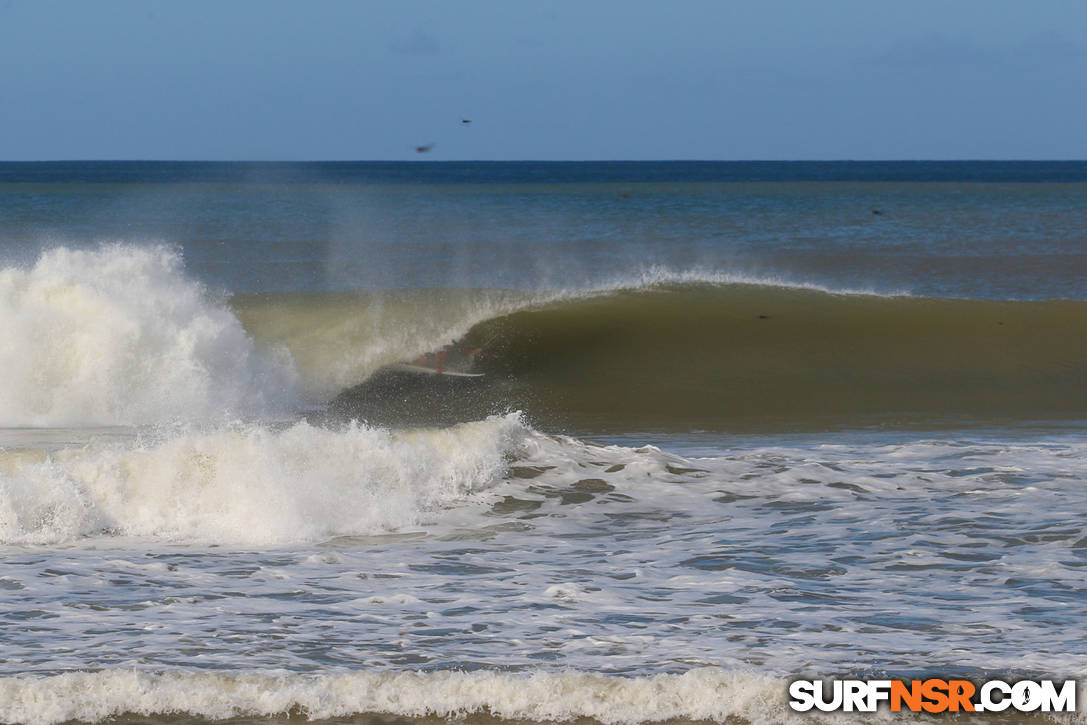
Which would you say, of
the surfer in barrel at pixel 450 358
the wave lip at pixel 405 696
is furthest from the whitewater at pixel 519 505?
the surfer in barrel at pixel 450 358

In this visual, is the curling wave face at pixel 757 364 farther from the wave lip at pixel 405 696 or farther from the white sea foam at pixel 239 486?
the wave lip at pixel 405 696

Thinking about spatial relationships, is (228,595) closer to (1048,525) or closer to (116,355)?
(1048,525)

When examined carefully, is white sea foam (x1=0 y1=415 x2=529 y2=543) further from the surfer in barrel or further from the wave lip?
the surfer in barrel

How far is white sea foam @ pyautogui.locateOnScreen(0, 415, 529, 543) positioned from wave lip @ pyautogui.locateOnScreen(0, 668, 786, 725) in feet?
8.50

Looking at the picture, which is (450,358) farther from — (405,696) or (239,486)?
(405,696)

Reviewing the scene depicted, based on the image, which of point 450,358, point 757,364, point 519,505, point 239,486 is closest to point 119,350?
point 450,358

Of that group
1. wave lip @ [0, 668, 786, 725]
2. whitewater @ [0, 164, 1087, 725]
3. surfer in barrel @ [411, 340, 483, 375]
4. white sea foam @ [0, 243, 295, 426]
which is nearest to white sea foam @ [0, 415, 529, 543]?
whitewater @ [0, 164, 1087, 725]

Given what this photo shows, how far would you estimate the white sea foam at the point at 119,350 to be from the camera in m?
12.3

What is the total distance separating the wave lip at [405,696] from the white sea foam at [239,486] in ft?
8.50

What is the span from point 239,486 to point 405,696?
3.51 metres

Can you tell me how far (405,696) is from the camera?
5.05 m

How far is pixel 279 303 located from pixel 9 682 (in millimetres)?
16498

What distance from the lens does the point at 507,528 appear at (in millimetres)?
8070

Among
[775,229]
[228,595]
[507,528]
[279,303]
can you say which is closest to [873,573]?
[507,528]
